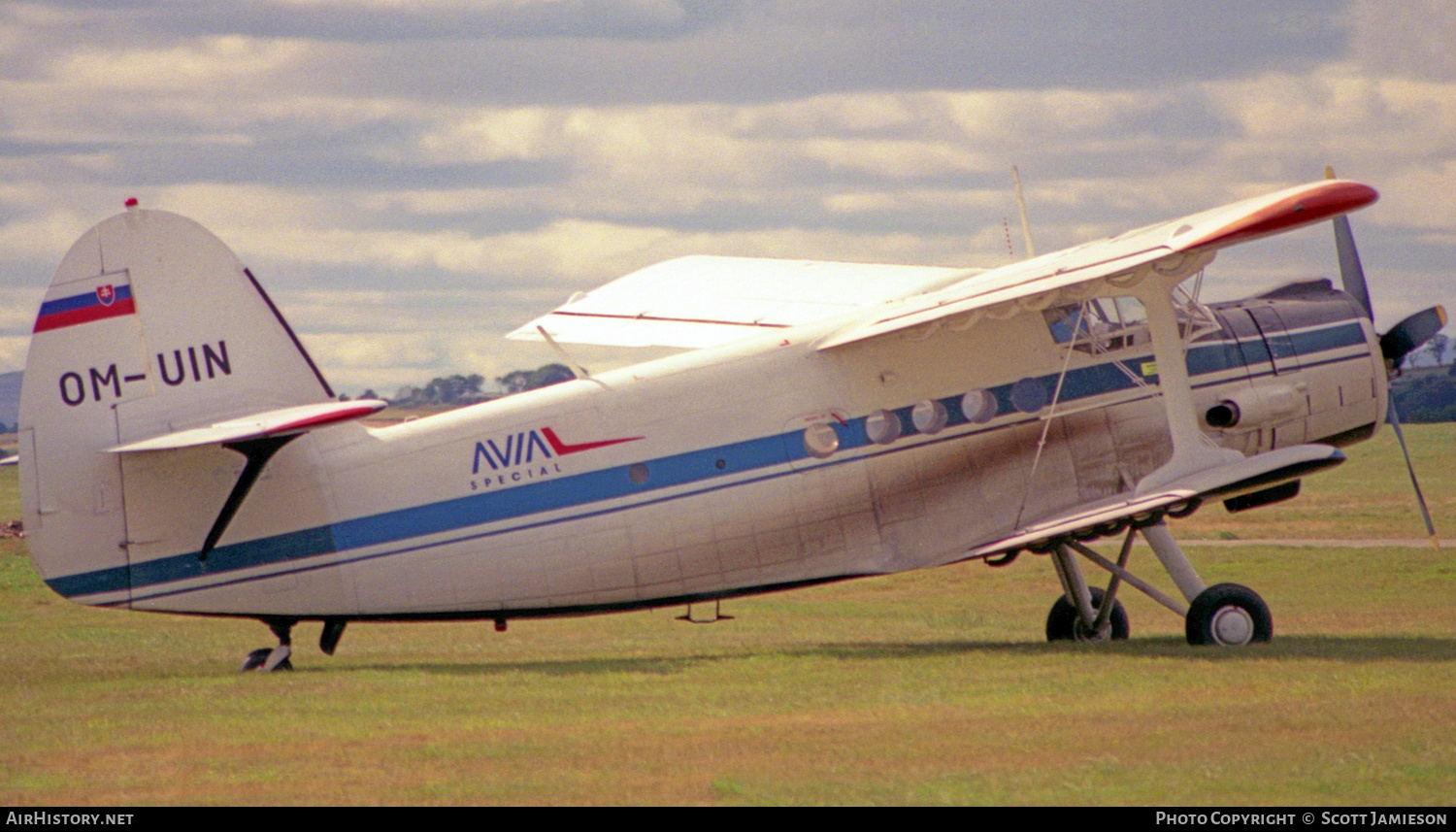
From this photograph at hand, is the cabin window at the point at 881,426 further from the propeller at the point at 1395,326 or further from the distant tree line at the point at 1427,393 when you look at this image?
the distant tree line at the point at 1427,393

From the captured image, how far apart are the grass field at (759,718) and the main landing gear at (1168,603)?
38 centimetres

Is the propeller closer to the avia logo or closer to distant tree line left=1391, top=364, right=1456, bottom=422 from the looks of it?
the avia logo

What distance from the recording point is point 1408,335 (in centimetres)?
1630

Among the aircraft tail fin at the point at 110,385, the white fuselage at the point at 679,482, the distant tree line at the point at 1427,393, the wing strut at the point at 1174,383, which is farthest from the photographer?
the distant tree line at the point at 1427,393

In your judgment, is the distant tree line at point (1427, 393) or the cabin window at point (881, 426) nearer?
the cabin window at point (881, 426)

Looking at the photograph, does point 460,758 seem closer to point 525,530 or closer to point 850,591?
point 525,530

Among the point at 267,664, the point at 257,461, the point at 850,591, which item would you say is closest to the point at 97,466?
the point at 257,461

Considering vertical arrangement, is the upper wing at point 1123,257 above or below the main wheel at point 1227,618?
above

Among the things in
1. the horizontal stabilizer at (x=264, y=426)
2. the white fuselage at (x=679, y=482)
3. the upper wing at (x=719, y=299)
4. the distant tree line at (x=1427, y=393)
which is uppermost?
the distant tree line at (x=1427, y=393)

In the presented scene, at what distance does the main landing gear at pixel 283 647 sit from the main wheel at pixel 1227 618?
7.31m

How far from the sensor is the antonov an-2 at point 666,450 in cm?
1353

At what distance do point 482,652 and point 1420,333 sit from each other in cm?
996

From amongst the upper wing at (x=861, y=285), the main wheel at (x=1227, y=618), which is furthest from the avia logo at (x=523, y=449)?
the main wheel at (x=1227, y=618)

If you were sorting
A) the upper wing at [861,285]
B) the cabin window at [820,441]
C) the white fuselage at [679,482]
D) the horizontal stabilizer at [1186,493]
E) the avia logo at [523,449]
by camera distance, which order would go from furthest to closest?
1. the cabin window at [820,441]
2. the avia logo at [523,449]
3. the white fuselage at [679,482]
4. the horizontal stabilizer at [1186,493]
5. the upper wing at [861,285]
